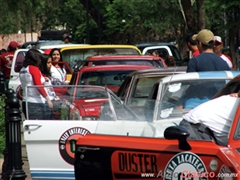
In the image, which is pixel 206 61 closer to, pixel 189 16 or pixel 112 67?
pixel 112 67

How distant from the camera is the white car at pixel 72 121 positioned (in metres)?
6.47

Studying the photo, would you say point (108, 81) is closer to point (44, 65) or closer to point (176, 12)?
point (44, 65)

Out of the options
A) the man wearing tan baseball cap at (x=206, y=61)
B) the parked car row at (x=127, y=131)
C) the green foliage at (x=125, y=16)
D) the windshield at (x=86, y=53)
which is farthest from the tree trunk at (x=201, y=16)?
the man wearing tan baseball cap at (x=206, y=61)

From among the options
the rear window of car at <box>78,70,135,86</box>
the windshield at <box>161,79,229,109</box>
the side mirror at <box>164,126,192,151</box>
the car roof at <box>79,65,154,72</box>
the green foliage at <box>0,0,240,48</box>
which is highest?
the side mirror at <box>164,126,192,151</box>

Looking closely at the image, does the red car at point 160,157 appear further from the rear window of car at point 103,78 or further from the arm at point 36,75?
the rear window of car at point 103,78

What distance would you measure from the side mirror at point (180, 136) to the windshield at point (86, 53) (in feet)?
37.1

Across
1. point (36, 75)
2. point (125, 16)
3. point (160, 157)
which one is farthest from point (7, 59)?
point (125, 16)

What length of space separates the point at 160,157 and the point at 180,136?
0.25 m

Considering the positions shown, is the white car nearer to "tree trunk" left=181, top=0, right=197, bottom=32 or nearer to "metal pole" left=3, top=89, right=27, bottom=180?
"metal pole" left=3, top=89, right=27, bottom=180

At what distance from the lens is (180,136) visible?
475 centimetres

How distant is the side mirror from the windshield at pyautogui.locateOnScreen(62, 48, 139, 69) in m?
11.3

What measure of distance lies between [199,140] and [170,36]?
1914 inches

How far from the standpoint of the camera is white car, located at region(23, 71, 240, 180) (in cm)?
647

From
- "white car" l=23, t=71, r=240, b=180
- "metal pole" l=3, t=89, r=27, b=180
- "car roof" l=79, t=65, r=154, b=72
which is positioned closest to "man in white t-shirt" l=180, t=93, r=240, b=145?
"white car" l=23, t=71, r=240, b=180
